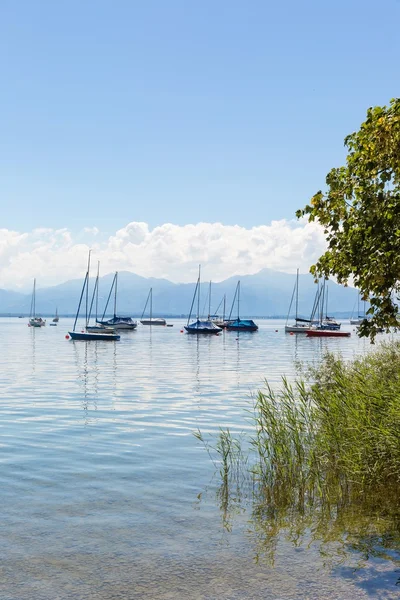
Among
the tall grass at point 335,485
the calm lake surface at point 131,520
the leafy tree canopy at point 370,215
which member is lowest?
the calm lake surface at point 131,520

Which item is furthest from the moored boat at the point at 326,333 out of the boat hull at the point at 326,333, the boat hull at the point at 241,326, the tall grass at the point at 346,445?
the tall grass at the point at 346,445

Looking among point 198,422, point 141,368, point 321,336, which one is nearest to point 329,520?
point 198,422

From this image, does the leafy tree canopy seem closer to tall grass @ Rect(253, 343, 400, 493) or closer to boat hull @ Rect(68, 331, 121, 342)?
tall grass @ Rect(253, 343, 400, 493)

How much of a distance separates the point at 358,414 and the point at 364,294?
4218 mm

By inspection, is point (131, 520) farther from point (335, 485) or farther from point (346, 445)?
point (346, 445)

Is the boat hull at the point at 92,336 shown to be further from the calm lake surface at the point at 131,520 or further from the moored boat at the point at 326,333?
the calm lake surface at the point at 131,520

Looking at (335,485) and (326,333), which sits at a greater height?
(326,333)

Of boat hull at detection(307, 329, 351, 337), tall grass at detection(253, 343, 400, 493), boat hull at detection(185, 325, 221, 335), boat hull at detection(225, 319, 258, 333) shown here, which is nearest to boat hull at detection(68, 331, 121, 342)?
boat hull at detection(185, 325, 221, 335)

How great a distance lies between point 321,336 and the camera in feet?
450

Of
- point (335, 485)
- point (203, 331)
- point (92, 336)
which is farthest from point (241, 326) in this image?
point (335, 485)

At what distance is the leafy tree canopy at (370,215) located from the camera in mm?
10349

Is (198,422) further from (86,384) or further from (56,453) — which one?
(86,384)

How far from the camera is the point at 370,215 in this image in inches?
416

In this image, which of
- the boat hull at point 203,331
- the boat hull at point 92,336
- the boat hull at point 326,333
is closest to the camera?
the boat hull at point 92,336
